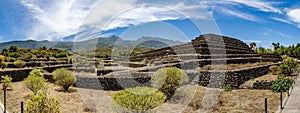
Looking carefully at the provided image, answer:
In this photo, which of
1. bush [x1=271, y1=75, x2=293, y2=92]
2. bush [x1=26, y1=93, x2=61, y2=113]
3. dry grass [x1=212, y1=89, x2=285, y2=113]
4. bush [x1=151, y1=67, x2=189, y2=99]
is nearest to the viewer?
Answer: bush [x1=26, y1=93, x2=61, y2=113]

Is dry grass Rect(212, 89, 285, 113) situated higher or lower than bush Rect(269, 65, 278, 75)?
lower

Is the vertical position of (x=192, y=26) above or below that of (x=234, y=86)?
above

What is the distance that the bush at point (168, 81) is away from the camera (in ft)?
41.5

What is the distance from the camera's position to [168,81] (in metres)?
12.7

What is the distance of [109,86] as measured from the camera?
1520 centimetres

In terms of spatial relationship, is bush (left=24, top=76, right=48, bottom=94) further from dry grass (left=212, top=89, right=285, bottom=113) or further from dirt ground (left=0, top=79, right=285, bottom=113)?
dry grass (left=212, top=89, right=285, bottom=113)

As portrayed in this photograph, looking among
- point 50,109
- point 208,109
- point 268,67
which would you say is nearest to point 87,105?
point 50,109

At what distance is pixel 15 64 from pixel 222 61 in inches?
696

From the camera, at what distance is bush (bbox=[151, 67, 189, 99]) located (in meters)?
12.6

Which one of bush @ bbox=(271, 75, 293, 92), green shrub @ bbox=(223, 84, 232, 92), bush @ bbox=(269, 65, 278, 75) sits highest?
bush @ bbox=(269, 65, 278, 75)

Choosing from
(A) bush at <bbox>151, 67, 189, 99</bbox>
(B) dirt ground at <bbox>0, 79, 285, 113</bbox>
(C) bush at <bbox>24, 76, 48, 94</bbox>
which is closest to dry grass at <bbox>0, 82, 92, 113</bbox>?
(B) dirt ground at <bbox>0, 79, 285, 113</bbox>

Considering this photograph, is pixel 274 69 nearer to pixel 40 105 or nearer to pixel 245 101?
pixel 245 101

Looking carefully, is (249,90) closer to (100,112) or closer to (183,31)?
(183,31)

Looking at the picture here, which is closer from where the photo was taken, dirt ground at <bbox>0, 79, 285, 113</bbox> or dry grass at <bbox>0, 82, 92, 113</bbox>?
dirt ground at <bbox>0, 79, 285, 113</bbox>
